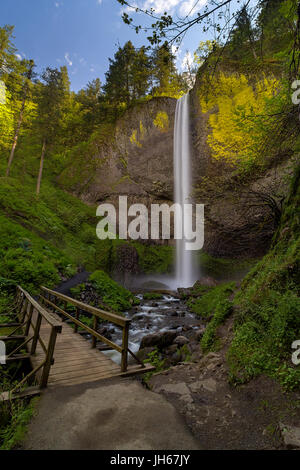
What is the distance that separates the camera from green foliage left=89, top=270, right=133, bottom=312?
1208 centimetres

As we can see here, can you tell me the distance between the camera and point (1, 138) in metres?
21.1

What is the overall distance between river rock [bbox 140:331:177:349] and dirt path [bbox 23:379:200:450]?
376 centimetres

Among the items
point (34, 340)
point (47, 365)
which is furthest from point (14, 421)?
point (34, 340)

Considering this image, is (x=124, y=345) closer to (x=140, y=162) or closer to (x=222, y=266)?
(x=222, y=266)

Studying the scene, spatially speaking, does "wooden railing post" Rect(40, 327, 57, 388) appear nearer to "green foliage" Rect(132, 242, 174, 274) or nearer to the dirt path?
the dirt path

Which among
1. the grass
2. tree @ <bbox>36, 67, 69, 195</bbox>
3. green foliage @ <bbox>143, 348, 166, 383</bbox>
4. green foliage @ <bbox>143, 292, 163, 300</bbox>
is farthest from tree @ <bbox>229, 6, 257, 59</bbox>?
tree @ <bbox>36, 67, 69, 195</bbox>

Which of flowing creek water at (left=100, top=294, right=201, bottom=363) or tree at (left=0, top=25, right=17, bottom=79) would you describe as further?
tree at (left=0, top=25, right=17, bottom=79)

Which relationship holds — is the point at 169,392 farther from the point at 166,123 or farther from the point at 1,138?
the point at 166,123

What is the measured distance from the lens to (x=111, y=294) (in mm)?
12859

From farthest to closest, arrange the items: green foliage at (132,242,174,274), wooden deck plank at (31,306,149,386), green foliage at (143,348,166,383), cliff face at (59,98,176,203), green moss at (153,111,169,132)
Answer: green moss at (153,111,169,132) < cliff face at (59,98,176,203) < green foliage at (132,242,174,274) < green foliage at (143,348,166,383) < wooden deck plank at (31,306,149,386)

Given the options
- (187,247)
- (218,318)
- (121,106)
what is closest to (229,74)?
(121,106)
